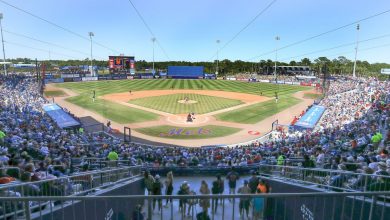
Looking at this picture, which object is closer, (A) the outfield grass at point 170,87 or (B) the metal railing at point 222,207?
(B) the metal railing at point 222,207

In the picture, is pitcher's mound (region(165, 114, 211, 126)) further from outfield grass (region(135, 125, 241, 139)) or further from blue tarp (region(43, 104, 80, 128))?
blue tarp (region(43, 104, 80, 128))

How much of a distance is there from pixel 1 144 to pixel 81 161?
13.0 ft

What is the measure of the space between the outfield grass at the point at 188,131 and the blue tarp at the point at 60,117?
6499mm

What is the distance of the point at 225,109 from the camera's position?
1630 inches

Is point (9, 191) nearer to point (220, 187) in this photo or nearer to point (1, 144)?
point (220, 187)

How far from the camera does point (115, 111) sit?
39312mm

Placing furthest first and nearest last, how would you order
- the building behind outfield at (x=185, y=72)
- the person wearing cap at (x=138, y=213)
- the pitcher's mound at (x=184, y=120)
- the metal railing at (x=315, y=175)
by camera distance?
1. the building behind outfield at (x=185, y=72)
2. the pitcher's mound at (x=184, y=120)
3. the metal railing at (x=315, y=175)
4. the person wearing cap at (x=138, y=213)

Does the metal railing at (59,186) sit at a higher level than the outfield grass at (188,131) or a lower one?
higher

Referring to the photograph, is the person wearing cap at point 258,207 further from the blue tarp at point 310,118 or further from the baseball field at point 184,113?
the blue tarp at point 310,118

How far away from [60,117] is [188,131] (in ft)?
42.9

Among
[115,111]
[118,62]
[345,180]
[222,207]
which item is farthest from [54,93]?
[222,207]

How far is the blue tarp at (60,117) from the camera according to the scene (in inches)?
1079

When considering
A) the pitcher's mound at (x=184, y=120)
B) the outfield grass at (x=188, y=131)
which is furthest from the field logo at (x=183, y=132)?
the pitcher's mound at (x=184, y=120)

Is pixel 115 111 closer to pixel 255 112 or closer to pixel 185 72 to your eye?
→ pixel 255 112
